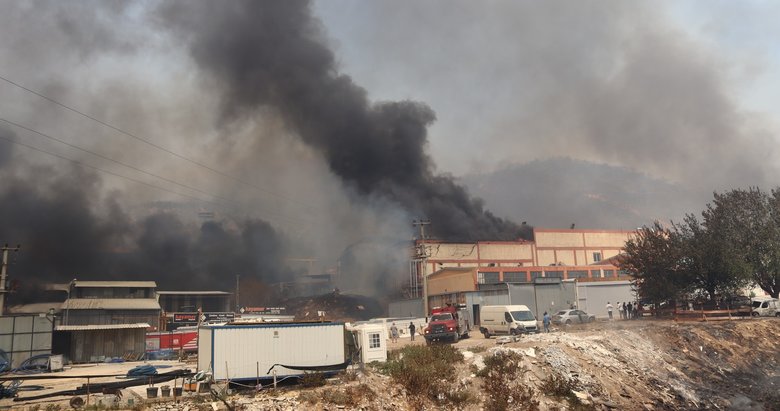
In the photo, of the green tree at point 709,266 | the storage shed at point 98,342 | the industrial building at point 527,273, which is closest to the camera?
the green tree at point 709,266

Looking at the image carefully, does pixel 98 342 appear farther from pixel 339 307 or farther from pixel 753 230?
pixel 753 230

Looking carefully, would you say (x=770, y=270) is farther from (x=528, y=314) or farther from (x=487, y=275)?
(x=487, y=275)

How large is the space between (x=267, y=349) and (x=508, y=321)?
62.0 ft

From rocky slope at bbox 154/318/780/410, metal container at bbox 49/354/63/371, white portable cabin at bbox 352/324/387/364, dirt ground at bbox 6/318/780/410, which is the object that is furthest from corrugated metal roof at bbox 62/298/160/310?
rocky slope at bbox 154/318/780/410

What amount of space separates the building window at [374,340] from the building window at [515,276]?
5019 centimetres

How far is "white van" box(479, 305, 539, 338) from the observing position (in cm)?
3603

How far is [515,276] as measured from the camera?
77.2 m

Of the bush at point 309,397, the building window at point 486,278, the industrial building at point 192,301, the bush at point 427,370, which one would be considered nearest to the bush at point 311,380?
the bush at point 309,397

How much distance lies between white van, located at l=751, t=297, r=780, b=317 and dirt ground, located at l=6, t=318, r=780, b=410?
5992 mm

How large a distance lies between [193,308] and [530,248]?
53.2 meters

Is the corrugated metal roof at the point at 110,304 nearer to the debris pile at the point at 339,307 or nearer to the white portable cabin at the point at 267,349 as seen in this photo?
the debris pile at the point at 339,307

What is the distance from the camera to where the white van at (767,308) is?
133 feet

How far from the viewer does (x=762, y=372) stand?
30156 millimetres

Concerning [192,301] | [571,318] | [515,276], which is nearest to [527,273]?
[515,276]
